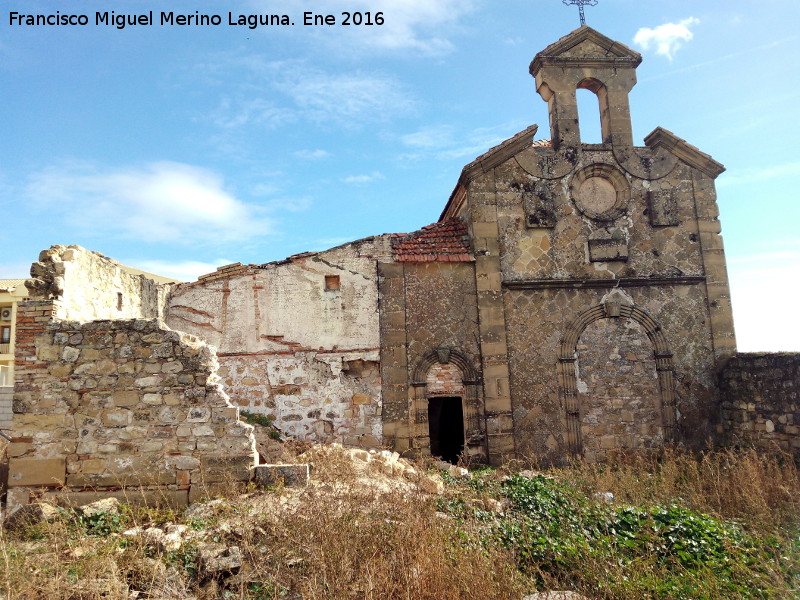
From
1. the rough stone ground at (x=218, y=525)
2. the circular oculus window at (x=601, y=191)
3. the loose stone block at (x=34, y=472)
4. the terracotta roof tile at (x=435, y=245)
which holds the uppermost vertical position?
the circular oculus window at (x=601, y=191)

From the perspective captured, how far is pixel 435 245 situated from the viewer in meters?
12.1

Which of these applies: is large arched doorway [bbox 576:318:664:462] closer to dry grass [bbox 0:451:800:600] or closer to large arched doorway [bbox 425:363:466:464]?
large arched doorway [bbox 425:363:466:464]

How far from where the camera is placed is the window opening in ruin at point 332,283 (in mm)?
11625

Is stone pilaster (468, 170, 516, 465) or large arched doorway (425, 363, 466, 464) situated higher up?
stone pilaster (468, 170, 516, 465)

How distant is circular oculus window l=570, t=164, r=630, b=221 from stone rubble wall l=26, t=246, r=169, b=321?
9.20m

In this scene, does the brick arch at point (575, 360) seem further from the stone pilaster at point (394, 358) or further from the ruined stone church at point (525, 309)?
the stone pilaster at point (394, 358)

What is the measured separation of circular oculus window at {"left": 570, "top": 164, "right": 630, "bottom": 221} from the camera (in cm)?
1250

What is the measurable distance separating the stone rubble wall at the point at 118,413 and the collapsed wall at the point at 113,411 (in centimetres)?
1

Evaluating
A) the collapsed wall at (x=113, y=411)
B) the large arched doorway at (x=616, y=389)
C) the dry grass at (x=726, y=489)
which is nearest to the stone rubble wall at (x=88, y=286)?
the collapsed wall at (x=113, y=411)

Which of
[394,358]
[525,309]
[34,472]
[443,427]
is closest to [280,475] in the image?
[34,472]

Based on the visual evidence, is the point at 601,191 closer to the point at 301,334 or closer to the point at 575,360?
the point at 575,360

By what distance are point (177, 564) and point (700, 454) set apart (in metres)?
10.4

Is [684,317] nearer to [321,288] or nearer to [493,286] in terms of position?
[493,286]

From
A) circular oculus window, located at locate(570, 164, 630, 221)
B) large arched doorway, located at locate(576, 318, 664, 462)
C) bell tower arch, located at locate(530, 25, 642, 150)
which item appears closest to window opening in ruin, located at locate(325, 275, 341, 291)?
large arched doorway, located at locate(576, 318, 664, 462)
